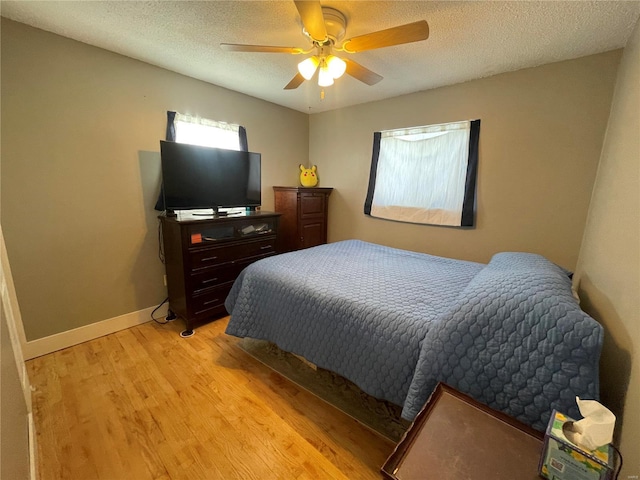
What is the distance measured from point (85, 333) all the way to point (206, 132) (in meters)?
2.13

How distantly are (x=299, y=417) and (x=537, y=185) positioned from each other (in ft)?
8.71

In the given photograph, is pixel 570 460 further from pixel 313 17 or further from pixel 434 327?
pixel 313 17

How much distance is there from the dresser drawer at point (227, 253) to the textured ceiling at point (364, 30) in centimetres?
162

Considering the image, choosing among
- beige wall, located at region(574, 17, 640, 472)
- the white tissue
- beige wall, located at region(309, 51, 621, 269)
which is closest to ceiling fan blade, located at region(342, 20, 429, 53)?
beige wall, located at region(574, 17, 640, 472)

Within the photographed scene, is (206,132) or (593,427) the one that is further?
(206,132)

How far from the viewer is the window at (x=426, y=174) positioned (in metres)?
2.66

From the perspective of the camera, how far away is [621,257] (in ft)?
3.66

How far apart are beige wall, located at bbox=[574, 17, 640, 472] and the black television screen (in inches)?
110

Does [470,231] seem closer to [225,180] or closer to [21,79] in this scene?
[225,180]

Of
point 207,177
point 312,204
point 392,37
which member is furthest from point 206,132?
point 392,37

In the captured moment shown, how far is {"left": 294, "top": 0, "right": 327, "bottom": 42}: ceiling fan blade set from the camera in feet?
4.04

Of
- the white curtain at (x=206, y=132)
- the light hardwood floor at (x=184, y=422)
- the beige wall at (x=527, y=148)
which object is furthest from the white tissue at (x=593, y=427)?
the white curtain at (x=206, y=132)

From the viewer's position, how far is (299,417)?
152 centimetres

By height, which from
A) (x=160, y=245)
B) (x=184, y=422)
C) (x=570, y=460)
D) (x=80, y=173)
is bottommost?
(x=184, y=422)
